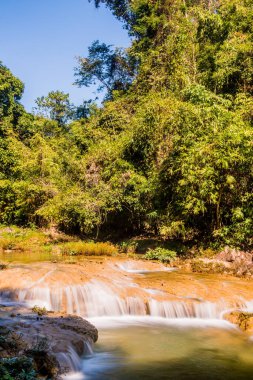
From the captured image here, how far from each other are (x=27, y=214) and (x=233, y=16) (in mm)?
17270

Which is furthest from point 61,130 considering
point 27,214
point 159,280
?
point 159,280

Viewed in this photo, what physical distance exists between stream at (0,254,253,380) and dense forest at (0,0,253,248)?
432 cm

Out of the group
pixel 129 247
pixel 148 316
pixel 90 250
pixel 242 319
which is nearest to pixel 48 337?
pixel 148 316

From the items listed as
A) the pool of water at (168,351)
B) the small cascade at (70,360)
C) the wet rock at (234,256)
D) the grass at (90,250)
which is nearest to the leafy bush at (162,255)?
the wet rock at (234,256)

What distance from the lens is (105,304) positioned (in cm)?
904

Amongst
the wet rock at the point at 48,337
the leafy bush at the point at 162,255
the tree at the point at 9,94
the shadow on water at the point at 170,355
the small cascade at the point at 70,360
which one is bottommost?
the shadow on water at the point at 170,355

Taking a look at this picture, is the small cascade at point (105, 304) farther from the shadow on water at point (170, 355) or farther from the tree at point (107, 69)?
the tree at point (107, 69)

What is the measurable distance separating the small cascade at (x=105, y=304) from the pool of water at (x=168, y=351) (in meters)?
0.29

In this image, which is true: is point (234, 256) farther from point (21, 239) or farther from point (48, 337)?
point (21, 239)

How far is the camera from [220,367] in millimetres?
6230

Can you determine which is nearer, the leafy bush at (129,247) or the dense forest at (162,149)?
the dense forest at (162,149)

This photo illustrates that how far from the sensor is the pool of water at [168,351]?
Result: 5.89 metres

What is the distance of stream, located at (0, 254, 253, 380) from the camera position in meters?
6.09

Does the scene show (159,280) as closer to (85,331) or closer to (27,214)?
(85,331)
